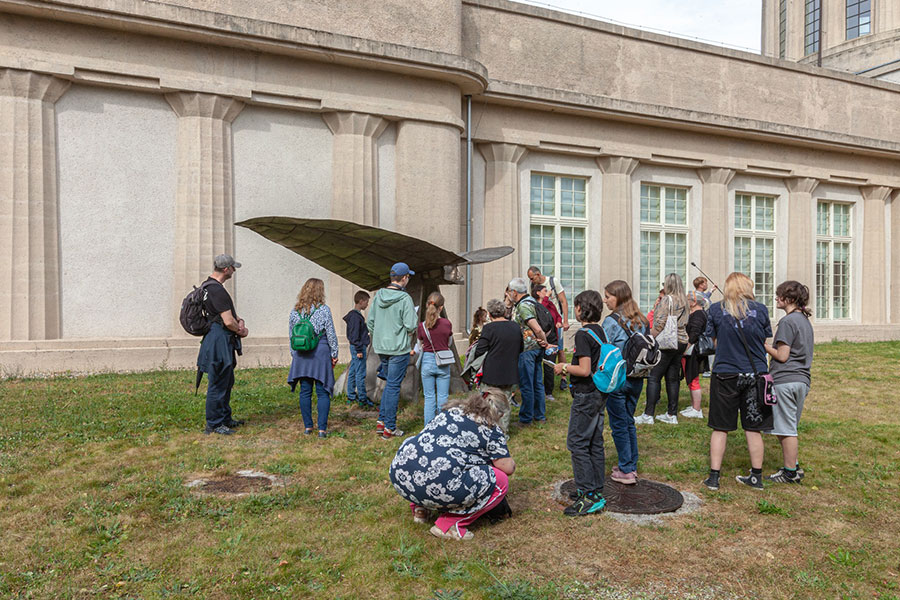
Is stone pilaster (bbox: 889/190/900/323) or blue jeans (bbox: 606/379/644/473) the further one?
stone pilaster (bbox: 889/190/900/323)

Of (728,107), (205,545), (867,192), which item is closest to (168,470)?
(205,545)

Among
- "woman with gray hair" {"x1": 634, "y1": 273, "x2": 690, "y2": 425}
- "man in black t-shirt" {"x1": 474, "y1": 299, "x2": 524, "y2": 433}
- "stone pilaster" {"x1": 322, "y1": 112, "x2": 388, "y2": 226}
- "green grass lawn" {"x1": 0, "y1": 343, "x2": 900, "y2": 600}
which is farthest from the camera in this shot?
"stone pilaster" {"x1": 322, "y1": 112, "x2": 388, "y2": 226}

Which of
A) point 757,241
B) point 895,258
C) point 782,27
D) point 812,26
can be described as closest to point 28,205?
point 757,241

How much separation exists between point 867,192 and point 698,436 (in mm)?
17695

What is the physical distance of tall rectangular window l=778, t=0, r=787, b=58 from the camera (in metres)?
32.8

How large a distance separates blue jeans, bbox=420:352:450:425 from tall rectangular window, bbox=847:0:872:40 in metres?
31.0

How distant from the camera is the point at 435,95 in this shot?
13234 millimetres

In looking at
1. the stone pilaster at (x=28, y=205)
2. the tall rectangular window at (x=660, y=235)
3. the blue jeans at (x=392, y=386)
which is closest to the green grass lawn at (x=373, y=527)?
the blue jeans at (x=392, y=386)

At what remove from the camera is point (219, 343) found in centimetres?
686

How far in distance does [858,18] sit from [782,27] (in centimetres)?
477

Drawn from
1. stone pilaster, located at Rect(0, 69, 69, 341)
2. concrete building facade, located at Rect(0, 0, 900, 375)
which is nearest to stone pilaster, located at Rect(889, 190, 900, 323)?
concrete building facade, located at Rect(0, 0, 900, 375)

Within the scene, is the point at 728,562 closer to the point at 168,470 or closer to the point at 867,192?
the point at 168,470

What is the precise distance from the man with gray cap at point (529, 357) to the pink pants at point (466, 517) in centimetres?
323

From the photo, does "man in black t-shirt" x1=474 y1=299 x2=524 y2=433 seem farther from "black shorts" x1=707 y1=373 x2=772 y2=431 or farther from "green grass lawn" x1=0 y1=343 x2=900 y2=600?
"black shorts" x1=707 y1=373 x2=772 y2=431
